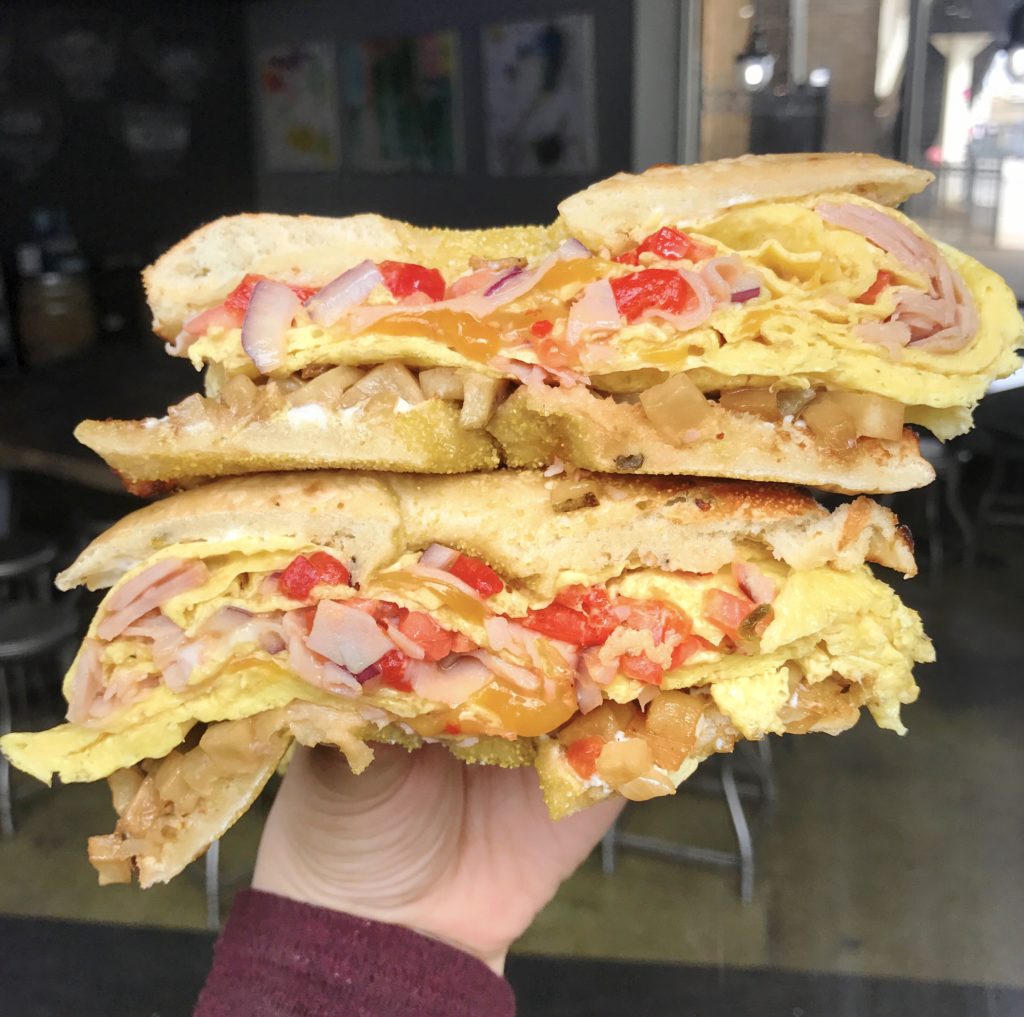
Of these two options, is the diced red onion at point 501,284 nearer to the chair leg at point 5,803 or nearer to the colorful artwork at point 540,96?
the colorful artwork at point 540,96

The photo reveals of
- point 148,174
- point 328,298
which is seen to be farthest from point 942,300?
point 148,174

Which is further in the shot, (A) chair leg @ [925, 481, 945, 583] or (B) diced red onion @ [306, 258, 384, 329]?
(A) chair leg @ [925, 481, 945, 583]

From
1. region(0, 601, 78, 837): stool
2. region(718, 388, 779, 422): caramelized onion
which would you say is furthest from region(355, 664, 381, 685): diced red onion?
region(0, 601, 78, 837): stool

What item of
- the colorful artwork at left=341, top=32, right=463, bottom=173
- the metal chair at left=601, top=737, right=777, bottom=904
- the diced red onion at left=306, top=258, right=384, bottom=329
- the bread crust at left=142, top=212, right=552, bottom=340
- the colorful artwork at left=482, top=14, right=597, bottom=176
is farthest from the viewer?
the colorful artwork at left=341, top=32, right=463, bottom=173

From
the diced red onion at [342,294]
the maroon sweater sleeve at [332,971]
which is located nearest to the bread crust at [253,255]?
the diced red onion at [342,294]

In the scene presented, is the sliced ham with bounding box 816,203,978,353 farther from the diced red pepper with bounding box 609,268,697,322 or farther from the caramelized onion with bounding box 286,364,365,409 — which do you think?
the caramelized onion with bounding box 286,364,365,409

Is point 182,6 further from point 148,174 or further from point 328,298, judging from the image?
point 328,298

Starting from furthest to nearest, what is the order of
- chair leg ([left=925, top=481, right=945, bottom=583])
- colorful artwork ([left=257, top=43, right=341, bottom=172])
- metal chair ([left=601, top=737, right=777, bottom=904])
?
chair leg ([left=925, top=481, right=945, bottom=583])
colorful artwork ([left=257, top=43, right=341, bottom=172])
metal chair ([left=601, top=737, right=777, bottom=904])
